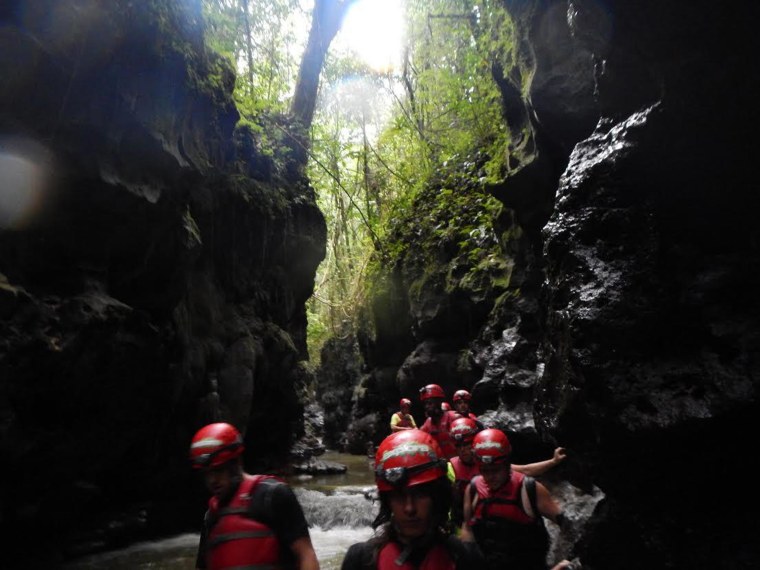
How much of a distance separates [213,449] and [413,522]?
146cm

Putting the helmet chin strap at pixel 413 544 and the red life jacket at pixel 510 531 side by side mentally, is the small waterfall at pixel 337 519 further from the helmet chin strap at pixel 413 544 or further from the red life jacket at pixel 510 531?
the helmet chin strap at pixel 413 544

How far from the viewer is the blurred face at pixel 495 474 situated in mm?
3862

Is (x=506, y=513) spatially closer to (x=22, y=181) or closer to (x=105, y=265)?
(x=22, y=181)


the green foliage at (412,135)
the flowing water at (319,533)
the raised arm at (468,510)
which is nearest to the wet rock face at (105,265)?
the flowing water at (319,533)

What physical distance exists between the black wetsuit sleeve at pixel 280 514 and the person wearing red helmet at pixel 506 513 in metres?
1.42

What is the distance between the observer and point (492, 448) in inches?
152

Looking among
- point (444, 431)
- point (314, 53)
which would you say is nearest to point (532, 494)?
point (444, 431)

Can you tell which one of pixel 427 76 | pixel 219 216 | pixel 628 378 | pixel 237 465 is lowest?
pixel 237 465

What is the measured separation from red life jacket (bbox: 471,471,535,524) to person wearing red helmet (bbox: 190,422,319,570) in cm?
152

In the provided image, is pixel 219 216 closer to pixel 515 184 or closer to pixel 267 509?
pixel 515 184

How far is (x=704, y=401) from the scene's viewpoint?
138 inches

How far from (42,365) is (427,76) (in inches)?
417

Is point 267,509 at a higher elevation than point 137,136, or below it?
below

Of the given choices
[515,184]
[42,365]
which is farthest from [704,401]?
[42,365]
